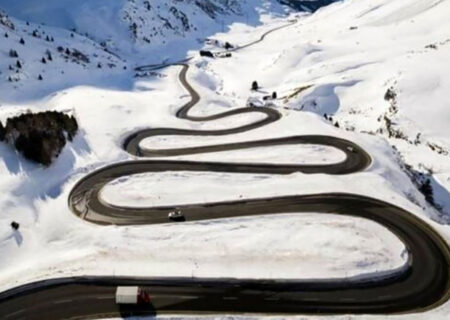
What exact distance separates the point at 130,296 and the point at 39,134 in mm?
30196

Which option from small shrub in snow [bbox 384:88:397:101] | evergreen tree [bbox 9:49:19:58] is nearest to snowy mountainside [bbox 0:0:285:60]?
evergreen tree [bbox 9:49:19:58]

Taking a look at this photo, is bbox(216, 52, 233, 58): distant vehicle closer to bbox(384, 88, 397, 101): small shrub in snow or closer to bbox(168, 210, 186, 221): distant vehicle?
bbox(384, 88, 397, 101): small shrub in snow

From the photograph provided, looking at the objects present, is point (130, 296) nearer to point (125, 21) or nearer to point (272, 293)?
point (272, 293)

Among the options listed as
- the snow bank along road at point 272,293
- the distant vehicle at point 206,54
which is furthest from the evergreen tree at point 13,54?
the snow bank along road at point 272,293

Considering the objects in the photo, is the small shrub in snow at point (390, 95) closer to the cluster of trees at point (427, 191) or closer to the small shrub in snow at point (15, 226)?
the cluster of trees at point (427, 191)

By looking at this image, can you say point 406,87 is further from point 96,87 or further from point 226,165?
point 96,87

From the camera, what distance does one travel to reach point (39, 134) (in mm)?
55094

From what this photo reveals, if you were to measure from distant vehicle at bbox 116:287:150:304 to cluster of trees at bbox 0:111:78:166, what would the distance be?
26.0 metres

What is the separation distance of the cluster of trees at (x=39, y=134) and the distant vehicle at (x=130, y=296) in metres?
26.0

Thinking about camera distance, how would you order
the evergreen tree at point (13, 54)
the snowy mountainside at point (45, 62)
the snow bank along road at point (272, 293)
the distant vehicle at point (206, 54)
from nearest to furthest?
the snow bank along road at point (272, 293)
the snowy mountainside at point (45, 62)
the evergreen tree at point (13, 54)
the distant vehicle at point (206, 54)

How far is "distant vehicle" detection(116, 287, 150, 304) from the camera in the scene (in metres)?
32.7

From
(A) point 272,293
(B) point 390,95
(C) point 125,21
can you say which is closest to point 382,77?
(B) point 390,95

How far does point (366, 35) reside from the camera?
12662 centimetres

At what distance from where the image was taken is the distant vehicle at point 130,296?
3266cm
